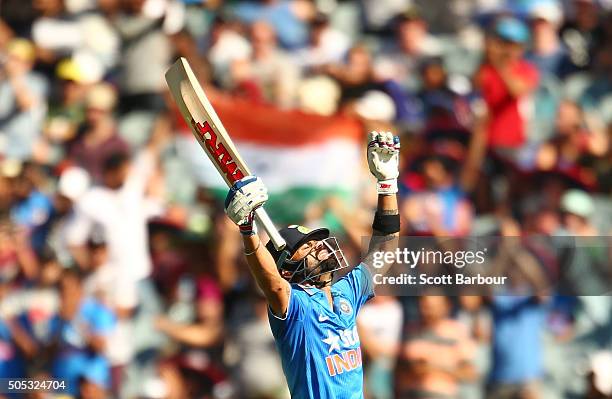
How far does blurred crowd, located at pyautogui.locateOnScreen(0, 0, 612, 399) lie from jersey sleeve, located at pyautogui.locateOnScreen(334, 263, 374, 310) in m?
1.98

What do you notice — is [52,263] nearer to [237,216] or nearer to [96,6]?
[96,6]

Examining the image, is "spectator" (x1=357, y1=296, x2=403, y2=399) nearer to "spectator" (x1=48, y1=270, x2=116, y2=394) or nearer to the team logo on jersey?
"spectator" (x1=48, y1=270, x2=116, y2=394)

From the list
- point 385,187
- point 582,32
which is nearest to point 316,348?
point 385,187

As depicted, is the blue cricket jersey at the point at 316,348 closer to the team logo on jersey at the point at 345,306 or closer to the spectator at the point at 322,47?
the team logo on jersey at the point at 345,306

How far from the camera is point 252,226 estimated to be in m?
5.02

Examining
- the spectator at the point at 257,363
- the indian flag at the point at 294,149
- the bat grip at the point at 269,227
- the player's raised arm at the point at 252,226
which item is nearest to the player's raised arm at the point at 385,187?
the bat grip at the point at 269,227

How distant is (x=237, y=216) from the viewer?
495 centimetres

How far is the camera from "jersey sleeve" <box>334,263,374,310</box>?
596 centimetres

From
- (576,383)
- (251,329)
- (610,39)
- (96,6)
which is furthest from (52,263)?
(610,39)

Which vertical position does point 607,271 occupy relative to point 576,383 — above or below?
above

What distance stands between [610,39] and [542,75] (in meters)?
0.84

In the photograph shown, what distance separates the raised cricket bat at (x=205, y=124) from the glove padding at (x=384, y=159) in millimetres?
896

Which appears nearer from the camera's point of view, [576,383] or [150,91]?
[576,383]

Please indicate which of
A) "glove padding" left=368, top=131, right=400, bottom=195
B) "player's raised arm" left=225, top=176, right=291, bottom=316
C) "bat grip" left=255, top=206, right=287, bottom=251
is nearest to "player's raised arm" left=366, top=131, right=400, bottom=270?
"glove padding" left=368, top=131, right=400, bottom=195
